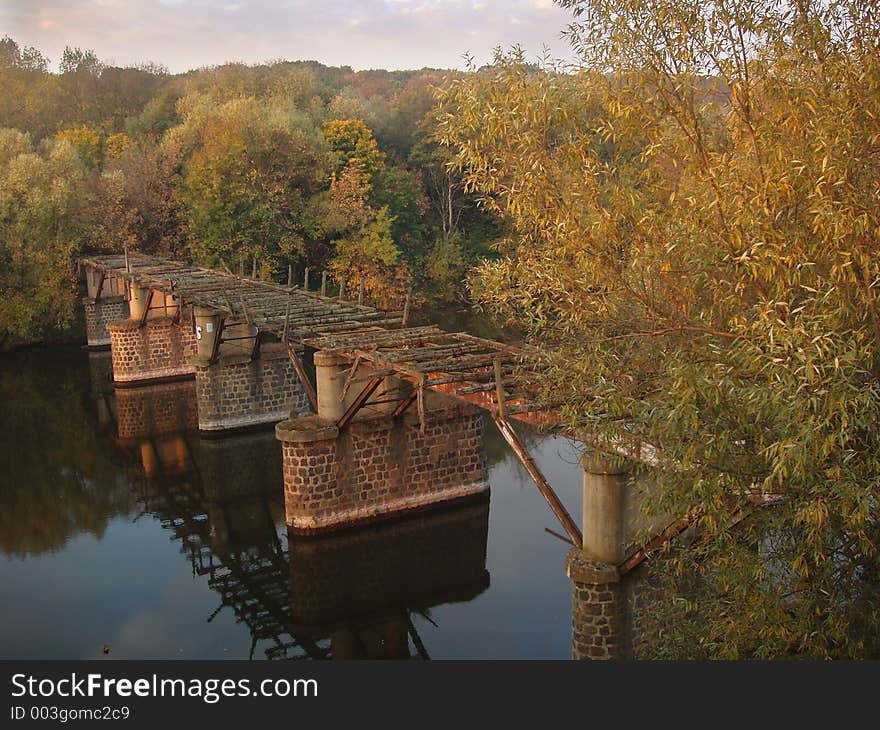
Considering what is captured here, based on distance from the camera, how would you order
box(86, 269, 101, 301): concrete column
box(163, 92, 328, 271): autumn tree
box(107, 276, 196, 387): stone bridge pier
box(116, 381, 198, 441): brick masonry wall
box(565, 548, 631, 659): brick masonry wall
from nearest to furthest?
box(565, 548, 631, 659): brick masonry wall
box(116, 381, 198, 441): brick masonry wall
box(107, 276, 196, 387): stone bridge pier
box(86, 269, 101, 301): concrete column
box(163, 92, 328, 271): autumn tree

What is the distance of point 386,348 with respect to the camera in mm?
18375

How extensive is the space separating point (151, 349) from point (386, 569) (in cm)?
1890

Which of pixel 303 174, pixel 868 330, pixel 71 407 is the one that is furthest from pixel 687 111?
pixel 303 174

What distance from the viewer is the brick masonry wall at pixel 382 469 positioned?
17312 millimetres

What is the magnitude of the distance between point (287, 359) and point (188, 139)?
2519cm

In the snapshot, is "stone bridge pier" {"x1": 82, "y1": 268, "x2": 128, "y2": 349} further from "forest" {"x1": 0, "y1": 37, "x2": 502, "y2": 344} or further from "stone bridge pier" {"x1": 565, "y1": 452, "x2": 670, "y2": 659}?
"stone bridge pier" {"x1": 565, "y1": 452, "x2": 670, "y2": 659}

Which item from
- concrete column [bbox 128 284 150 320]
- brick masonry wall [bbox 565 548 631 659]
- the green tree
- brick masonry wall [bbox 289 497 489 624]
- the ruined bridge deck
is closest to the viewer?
brick masonry wall [bbox 565 548 631 659]

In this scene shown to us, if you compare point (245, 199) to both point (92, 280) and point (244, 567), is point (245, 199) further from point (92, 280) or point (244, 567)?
point (244, 567)

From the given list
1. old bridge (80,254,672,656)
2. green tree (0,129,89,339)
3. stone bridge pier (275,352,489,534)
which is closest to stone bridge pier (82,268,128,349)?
green tree (0,129,89,339)

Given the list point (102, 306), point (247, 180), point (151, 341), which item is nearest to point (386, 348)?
point (151, 341)

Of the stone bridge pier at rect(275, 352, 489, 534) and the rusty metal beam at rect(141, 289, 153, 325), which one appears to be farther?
the rusty metal beam at rect(141, 289, 153, 325)

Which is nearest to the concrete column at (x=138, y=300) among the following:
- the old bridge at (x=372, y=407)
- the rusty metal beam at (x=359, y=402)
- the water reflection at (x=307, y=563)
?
the old bridge at (x=372, y=407)

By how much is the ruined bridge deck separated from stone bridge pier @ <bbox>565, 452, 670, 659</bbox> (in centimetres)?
128

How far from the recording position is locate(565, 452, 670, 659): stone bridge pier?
35.9ft
